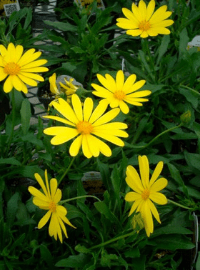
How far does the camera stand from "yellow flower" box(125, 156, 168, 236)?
31.8 inches

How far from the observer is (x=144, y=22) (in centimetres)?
117

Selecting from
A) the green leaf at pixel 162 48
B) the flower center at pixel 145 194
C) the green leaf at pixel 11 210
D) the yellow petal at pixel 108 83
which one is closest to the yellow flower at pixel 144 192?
the flower center at pixel 145 194

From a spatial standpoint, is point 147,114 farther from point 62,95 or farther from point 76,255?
point 76,255

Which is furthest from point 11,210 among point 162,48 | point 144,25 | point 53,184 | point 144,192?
point 162,48

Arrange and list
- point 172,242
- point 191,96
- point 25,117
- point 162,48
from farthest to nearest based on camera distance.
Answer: point 162,48
point 191,96
point 25,117
point 172,242

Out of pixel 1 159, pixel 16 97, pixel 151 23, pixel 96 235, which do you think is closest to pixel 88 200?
pixel 96 235

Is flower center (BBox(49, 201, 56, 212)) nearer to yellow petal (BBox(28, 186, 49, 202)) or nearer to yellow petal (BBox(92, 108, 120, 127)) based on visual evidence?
yellow petal (BBox(28, 186, 49, 202))

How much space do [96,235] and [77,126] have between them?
1.08 ft

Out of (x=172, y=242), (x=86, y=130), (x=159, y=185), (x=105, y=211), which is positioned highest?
(x=86, y=130)

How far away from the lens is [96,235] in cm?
101

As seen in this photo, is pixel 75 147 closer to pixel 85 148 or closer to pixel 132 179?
pixel 85 148

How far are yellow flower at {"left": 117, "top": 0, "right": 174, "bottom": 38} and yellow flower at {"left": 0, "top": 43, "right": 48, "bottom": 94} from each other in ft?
1.03

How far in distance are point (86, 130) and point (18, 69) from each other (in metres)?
0.22

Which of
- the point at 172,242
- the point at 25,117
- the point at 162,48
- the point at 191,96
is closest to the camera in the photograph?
the point at 172,242
